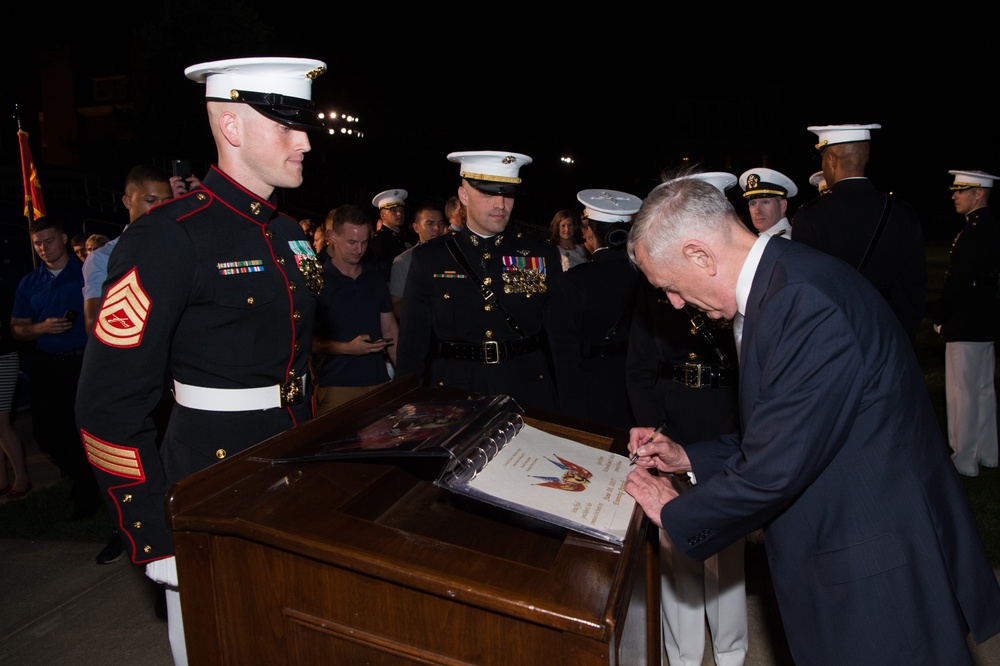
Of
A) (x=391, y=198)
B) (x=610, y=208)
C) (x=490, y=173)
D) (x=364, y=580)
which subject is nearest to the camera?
(x=364, y=580)

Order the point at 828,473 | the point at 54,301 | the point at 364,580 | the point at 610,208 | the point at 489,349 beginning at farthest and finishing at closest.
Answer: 1. the point at 54,301
2. the point at 610,208
3. the point at 489,349
4. the point at 828,473
5. the point at 364,580

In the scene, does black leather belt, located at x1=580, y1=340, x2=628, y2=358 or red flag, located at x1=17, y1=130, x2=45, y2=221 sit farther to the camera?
red flag, located at x1=17, y1=130, x2=45, y2=221

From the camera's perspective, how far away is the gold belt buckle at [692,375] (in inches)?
109

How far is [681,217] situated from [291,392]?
4.08 feet

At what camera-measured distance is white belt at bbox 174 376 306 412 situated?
1.87 meters

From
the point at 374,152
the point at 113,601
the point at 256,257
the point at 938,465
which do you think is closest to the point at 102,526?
the point at 113,601

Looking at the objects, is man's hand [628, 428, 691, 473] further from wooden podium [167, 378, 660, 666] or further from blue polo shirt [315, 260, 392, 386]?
blue polo shirt [315, 260, 392, 386]

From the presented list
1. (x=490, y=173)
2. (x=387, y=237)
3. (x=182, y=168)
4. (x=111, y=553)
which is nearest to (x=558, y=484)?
(x=490, y=173)

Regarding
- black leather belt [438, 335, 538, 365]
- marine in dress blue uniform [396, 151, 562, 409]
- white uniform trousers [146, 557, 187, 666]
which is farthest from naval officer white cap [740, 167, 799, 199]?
white uniform trousers [146, 557, 187, 666]

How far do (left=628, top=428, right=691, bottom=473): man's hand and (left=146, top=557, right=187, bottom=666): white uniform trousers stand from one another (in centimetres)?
129

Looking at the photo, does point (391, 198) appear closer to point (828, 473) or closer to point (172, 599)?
point (172, 599)

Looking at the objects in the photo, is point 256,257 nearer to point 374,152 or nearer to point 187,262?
point 187,262

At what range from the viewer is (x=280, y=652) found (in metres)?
1.28

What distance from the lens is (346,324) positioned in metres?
4.25
